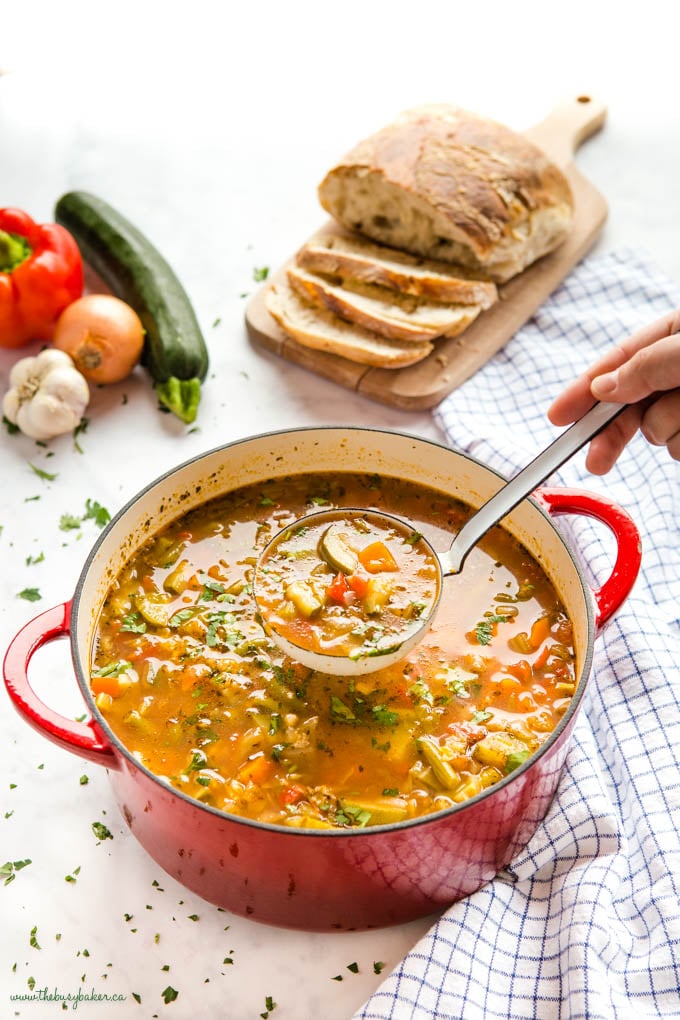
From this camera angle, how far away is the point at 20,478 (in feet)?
10.8

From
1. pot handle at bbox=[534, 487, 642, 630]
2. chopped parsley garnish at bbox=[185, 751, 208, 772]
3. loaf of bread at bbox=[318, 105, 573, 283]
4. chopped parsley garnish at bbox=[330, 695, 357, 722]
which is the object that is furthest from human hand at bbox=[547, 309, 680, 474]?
chopped parsley garnish at bbox=[185, 751, 208, 772]

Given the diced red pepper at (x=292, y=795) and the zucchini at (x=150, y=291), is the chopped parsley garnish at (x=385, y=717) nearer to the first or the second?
the diced red pepper at (x=292, y=795)

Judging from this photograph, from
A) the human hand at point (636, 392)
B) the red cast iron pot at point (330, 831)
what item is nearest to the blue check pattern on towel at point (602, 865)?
the red cast iron pot at point (330, 831)

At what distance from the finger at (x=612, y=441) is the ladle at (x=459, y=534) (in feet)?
0.80

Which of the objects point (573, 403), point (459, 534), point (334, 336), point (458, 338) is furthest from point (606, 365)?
point (334, 336)

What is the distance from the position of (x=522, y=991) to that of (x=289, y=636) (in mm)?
835

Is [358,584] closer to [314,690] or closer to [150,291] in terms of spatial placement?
[314,690]

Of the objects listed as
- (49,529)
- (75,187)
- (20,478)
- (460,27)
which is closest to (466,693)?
(49,529)

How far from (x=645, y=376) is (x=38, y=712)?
57.7 inches

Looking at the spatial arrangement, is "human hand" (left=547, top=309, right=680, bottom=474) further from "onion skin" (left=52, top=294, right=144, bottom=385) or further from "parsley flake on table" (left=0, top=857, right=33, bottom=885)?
"parsley flake on table" (left=0, top=857, right=33, bottom=885)

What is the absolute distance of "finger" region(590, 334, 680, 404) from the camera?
7.89ft

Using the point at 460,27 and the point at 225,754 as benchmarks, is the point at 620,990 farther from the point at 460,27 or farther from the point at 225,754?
the point at 460,27

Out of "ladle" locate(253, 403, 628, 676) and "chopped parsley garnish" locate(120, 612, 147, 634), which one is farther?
"chopped parsley garnish" locate(120, 612, 147, 634)

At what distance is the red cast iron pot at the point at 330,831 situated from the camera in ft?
6.52
